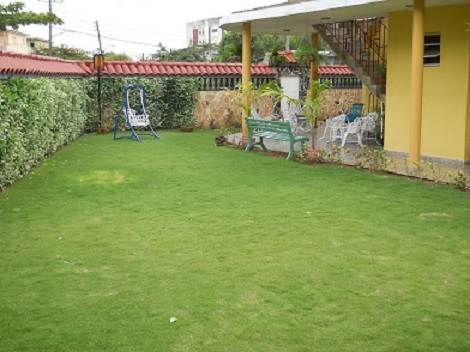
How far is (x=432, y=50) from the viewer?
465 inches

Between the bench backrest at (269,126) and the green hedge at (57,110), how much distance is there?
435cm

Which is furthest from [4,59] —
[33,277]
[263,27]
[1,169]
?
[263,27]

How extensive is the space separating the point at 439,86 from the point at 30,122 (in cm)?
780

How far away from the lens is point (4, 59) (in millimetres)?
9578

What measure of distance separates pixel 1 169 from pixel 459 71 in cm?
836

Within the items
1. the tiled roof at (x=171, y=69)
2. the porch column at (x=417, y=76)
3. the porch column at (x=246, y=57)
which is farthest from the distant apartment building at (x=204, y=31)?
the porch column at (x=417, y=76)

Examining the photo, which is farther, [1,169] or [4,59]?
[4,59]

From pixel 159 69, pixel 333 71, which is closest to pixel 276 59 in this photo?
pixel 333 71

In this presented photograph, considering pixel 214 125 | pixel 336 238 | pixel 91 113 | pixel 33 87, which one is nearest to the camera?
pixel 336 238

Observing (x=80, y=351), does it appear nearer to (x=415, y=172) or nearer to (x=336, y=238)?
(x=336, y=238)

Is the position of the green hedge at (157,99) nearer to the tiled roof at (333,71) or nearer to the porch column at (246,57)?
the porch column at (246,57)

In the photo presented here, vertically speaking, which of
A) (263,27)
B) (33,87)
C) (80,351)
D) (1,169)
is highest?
(263,27)

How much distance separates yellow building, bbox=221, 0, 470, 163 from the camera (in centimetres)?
1034

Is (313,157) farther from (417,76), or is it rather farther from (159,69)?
(159,69)
